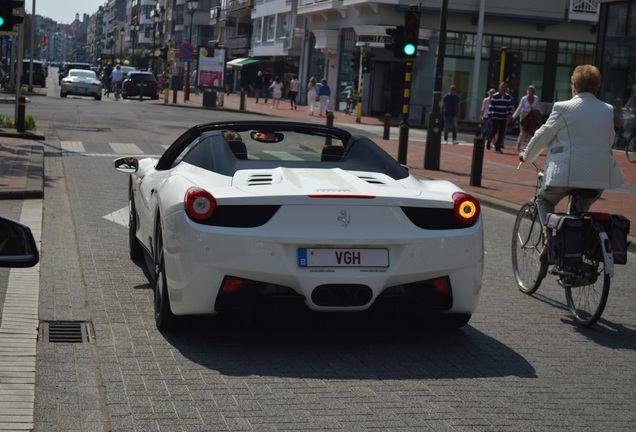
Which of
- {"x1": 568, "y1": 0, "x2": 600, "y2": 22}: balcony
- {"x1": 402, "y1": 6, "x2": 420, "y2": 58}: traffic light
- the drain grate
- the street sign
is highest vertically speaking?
{"x1": 568, "y1": 0, "x2": 600, "y2": 22}: balcony

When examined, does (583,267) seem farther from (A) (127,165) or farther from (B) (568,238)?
(A) (127,165)

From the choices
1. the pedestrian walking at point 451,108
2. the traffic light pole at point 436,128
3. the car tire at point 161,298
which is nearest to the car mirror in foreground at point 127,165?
the car tire at point 161,298

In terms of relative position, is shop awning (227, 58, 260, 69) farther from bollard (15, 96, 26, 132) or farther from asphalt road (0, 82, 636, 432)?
asphalt road (0, 82, 636, 432)

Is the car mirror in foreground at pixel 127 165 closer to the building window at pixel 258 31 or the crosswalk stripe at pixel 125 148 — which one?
the crosswalk stripe at pixel 125 148

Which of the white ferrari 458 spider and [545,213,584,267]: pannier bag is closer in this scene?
the white ferrari 458 spider

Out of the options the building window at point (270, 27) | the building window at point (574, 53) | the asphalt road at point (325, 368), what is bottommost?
the asphalt road at point (325, 368)

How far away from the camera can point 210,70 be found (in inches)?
1993

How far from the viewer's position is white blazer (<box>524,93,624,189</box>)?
24.4 ft

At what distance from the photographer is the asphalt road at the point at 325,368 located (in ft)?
15.7

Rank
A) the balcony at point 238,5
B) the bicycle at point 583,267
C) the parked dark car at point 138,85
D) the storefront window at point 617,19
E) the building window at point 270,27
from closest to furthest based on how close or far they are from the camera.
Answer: the bicycle at point 583,267 → the storefront window at point 617,19 → the parked dark car at point 138,85 → the building window at point 270,27 → the balcony at point 238,5

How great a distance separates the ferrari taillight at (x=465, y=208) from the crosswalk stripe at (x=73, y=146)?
15.2 m

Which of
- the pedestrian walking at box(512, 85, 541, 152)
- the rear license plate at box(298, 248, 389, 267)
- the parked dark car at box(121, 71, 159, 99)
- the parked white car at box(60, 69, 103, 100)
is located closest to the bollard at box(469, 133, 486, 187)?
the pedestrian walking at box(512, 85, 541, 152)

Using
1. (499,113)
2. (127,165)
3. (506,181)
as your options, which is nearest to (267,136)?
(127,165)

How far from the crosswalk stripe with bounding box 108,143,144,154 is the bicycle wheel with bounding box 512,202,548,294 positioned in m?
13.4
